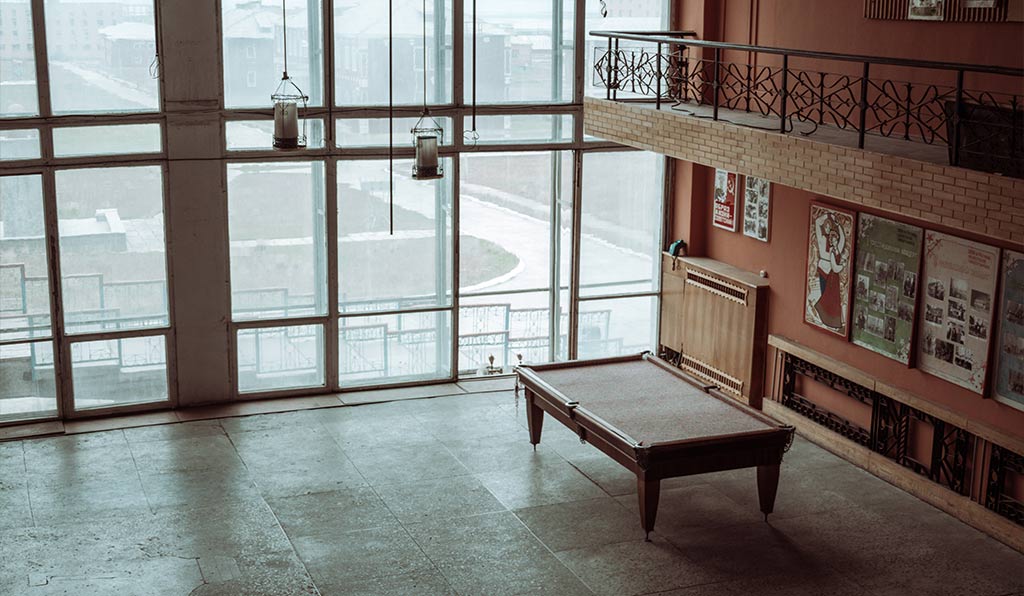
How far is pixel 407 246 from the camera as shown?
12.7m

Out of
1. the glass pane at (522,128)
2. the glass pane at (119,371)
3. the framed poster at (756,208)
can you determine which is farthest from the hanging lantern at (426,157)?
the glass pane at (119,371)

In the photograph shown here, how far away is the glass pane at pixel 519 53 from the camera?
12.6 metres

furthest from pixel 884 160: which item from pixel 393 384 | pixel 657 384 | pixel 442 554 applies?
pixel 393 384

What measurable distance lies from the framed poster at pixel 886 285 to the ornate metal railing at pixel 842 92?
851 millimetres

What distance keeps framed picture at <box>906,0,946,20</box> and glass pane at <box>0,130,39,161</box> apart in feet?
26.1

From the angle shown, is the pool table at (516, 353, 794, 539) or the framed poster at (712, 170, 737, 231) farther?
the framed poster at (712, 170, 737, 231)

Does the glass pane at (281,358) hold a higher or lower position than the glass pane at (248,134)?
lower

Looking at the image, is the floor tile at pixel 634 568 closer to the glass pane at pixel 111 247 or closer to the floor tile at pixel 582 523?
the floor tile at pixel 582 523

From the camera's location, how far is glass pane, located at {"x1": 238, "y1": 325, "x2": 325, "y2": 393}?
12398 millimetres

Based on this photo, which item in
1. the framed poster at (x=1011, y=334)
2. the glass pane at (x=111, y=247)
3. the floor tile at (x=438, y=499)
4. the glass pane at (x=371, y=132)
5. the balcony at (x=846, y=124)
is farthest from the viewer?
the glass pane at (x=371, y=132)

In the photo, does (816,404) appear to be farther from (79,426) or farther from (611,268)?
(79,426)

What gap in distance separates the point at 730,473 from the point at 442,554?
2.99 m

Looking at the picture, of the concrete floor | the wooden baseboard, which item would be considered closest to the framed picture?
the wooden baseboard

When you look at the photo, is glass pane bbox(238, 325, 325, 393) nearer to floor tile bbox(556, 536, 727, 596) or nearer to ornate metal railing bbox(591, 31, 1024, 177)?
ornate metal railing bbox(591, 31, 1024, 177)
